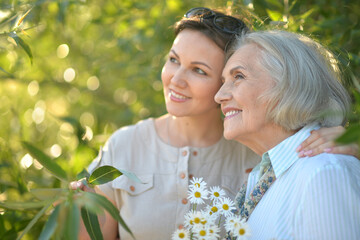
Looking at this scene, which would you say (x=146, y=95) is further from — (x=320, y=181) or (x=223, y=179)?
(x=320, y=181)

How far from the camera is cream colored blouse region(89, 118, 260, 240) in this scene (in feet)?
7.25

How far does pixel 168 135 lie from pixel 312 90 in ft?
3.09

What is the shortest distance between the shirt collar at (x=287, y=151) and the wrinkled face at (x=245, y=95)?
14cm

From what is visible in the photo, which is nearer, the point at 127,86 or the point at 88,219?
the point at 88,219

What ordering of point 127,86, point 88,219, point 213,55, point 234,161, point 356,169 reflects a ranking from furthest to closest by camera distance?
point 127,86 → point 234,161 → point 213,55 → point 356,169 → point 88,219

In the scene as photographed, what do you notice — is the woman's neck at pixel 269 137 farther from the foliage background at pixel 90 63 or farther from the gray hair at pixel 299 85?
the foliage background at pixel 90 63

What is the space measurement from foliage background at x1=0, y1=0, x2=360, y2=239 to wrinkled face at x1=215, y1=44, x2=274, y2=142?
1.13 feet

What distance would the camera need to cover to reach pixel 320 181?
1.47 metres

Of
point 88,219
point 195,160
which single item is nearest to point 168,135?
point 195,160

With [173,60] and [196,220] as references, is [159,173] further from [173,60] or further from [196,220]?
[196,220]

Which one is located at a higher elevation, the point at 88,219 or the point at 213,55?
the point at 213,55

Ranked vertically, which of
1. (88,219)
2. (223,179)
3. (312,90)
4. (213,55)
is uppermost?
(213,55)

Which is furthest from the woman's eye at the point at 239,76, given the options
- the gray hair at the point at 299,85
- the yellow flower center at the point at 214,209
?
the yellow flower center at the point at 214,209

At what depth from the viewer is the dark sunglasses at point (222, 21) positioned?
2.30m
